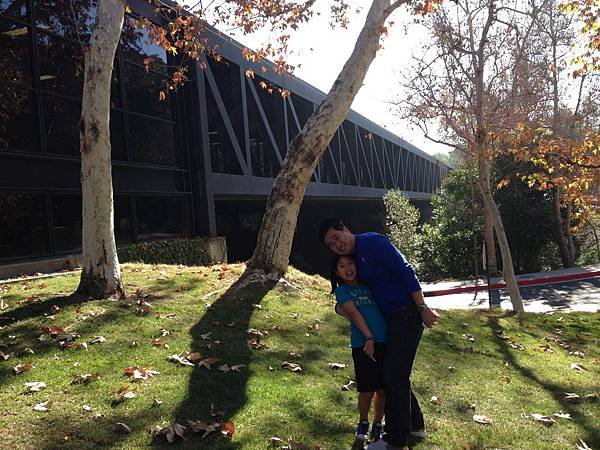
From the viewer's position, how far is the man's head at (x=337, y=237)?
A: 136 inches

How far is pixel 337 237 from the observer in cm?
345

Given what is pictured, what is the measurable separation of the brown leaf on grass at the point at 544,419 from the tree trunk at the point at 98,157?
5050mm

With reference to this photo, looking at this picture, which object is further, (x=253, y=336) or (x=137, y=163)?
(x=137, y=163)

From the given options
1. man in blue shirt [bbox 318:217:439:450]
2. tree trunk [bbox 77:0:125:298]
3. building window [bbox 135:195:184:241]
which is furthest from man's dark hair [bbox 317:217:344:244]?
building window [bbox 135:195:184:241]

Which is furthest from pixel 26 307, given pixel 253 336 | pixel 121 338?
pixel 253 336

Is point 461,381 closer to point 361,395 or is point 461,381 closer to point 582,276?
point 361,395

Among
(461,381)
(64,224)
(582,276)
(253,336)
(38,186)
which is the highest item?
(38,186)

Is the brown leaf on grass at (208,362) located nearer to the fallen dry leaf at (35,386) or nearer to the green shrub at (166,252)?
the fallen dry leaf at (35,386)

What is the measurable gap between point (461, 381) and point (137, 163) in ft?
40.4

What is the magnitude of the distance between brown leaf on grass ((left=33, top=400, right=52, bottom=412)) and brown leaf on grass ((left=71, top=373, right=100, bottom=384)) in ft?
1.33

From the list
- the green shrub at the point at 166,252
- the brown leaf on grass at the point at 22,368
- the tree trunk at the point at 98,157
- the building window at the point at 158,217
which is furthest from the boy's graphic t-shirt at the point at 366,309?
the building window at the point at 158,217

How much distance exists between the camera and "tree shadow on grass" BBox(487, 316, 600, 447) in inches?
168

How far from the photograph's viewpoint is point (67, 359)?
191 inches

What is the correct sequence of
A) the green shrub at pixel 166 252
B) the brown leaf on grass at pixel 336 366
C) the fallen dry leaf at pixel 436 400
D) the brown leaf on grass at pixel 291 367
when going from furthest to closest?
the green shrub at pixel 166 252, the brown leaf on grass at pixel 336 366, the brown leaf on grass at pixel 291 367, the fallen dry leaf at pixel 436 400
